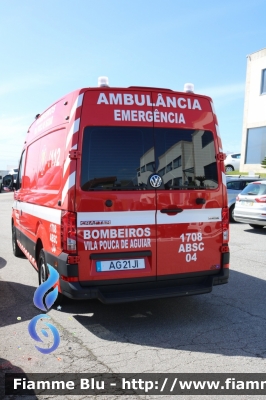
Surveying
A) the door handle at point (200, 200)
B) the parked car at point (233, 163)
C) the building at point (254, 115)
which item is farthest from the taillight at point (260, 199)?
the parked car at point (233, 163)

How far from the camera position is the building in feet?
97.8

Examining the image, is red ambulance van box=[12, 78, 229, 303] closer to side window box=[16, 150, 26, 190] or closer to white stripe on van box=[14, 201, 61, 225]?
white stripe on van box=[14, 201, 61, 225]

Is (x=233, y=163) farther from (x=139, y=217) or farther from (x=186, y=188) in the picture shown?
(x=139, y=217)

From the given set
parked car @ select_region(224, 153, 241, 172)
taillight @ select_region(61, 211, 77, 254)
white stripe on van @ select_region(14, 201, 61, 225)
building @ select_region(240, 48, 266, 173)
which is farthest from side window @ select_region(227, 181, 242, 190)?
parked car @ select_region(224, 153, 241, 172)

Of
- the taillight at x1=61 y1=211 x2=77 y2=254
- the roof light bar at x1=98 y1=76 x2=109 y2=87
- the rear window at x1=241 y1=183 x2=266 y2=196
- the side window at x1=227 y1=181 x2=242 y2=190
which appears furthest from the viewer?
the side window at x1=227 y1=181 x2=242 y2=190

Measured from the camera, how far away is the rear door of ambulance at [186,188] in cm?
493

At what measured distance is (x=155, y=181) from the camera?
4887mm

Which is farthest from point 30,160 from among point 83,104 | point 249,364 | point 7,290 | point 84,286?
point 249,364

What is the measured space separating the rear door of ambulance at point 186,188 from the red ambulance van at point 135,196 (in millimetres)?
12

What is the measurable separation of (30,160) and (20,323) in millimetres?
3065

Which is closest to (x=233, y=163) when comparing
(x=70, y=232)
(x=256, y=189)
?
(x=256, y=189)

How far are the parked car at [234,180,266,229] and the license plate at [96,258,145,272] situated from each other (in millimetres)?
8148

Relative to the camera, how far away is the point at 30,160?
7180 millimetres

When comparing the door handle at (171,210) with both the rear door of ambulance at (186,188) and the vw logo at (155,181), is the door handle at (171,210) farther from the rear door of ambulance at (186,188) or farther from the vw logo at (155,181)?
the vw logo at (155,181)
